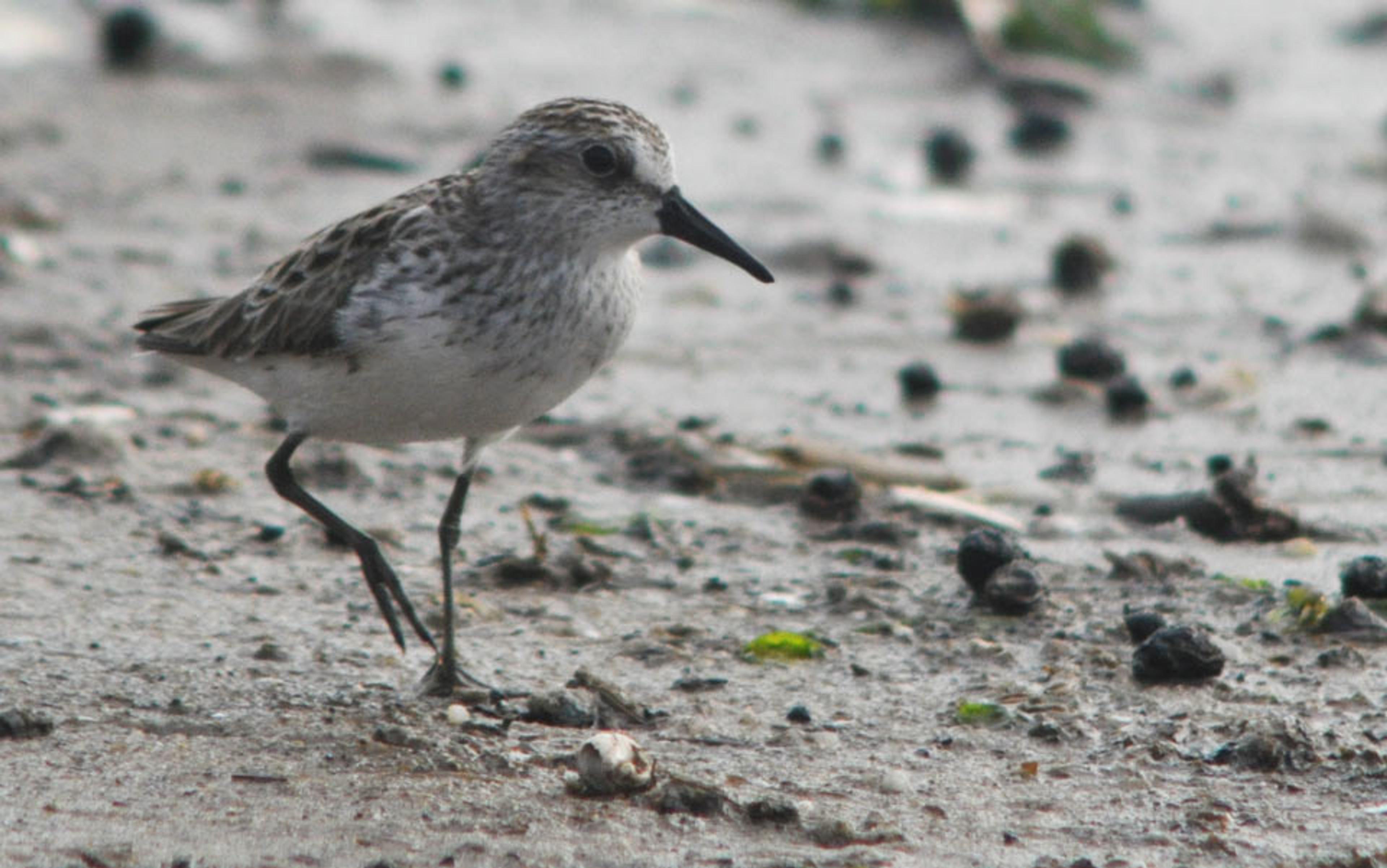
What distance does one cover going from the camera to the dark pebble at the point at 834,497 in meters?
6.69

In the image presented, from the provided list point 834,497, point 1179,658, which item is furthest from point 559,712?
point 834,497

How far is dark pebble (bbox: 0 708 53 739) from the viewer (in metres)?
4.68

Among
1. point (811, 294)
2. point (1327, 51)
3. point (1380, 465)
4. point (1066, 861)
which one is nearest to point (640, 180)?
point (1066, 861)

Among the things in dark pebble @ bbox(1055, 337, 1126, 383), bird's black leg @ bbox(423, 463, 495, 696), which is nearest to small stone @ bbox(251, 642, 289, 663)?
bird's black leg @ bbox(423, 463, 495, 696)

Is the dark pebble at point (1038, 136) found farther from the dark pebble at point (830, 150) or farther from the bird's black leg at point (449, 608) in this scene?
the bird's black leg at point (449, 608)

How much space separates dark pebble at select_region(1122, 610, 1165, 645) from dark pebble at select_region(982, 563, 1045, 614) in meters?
0.29

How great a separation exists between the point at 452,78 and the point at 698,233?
7.25m

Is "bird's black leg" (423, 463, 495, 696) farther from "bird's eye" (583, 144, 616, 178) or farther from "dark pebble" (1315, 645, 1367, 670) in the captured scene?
"dark pebble" (1315, 645, 1367, 670)

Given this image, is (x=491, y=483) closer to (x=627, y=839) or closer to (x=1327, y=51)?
(x=627, y=839)

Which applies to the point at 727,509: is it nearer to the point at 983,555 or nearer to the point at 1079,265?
the point at 983,555

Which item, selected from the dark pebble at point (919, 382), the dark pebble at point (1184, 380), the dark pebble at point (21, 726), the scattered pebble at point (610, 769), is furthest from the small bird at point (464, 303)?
the dark pebble at point (1184, 380)

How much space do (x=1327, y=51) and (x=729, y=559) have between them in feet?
31.6

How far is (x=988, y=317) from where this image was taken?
8719mm

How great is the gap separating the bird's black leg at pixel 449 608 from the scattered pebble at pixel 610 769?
2.59 ft
